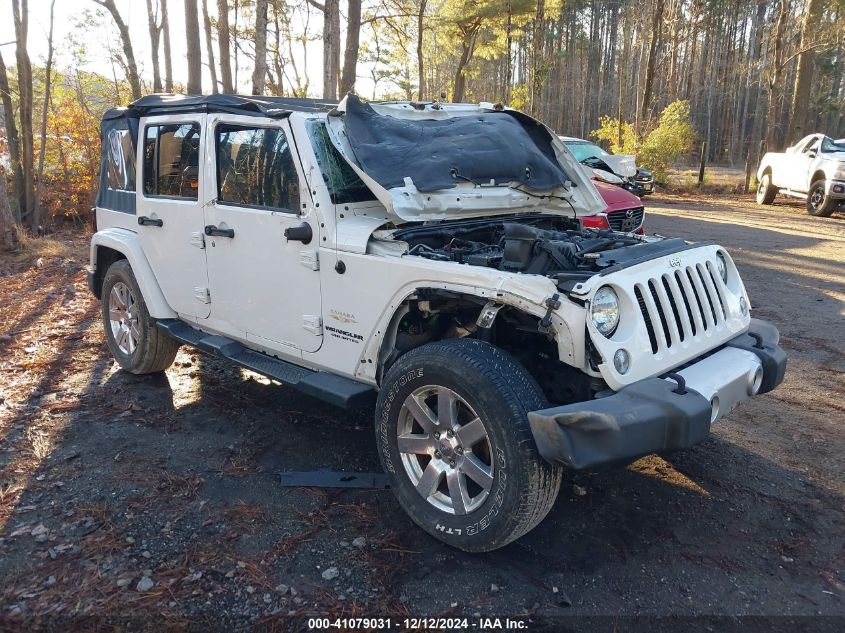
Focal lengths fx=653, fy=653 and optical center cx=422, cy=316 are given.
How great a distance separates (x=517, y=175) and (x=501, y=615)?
2.71 meters

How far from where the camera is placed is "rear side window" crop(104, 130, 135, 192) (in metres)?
5.25

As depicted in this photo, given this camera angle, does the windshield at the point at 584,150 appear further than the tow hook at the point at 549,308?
Yes

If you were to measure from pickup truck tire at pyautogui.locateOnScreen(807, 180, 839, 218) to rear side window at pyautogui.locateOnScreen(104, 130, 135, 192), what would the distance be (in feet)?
48.4

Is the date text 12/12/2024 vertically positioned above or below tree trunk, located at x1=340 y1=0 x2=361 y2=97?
below

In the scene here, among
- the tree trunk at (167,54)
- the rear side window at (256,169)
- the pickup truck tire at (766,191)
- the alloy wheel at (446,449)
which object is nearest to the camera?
the alloy wheel at (446,449)

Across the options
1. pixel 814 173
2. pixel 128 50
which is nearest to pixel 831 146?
pixel 814 173

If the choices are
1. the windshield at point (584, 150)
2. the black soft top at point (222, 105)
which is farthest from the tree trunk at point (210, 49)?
the black soft top at point (222, 105)

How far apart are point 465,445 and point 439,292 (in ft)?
2.44

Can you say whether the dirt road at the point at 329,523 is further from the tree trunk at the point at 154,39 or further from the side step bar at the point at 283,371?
the tree trunk at the point at 154,39

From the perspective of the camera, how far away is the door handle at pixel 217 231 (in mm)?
4188

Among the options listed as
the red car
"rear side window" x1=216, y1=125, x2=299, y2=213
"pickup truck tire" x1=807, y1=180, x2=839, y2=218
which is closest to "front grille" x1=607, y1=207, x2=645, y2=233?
the red car

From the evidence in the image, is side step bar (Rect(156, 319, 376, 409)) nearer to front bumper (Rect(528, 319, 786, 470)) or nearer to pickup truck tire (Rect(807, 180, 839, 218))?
front bumper (Rect(528, 319, 786, 470))

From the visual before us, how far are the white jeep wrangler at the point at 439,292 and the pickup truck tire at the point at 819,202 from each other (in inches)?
506

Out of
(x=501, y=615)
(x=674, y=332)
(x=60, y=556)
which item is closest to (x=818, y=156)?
(x=674, y=332)
